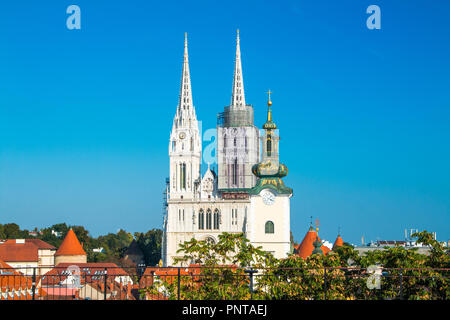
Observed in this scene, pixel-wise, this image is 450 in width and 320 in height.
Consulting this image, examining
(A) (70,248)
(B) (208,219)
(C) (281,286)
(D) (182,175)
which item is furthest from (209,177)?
(C) (281,286)

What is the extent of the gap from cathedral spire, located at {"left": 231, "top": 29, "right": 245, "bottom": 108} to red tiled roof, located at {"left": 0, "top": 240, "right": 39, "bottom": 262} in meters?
33.2

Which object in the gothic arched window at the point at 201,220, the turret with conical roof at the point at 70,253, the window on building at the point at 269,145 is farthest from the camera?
Result: the gothic arched window at the point at 201,220

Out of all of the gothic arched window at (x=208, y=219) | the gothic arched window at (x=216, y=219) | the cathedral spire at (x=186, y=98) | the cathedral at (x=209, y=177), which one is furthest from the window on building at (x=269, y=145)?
the cathedral spire at (x=186, y=98)

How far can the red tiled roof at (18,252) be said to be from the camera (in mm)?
89750

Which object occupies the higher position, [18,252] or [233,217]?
[233,217]

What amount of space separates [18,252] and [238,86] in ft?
124

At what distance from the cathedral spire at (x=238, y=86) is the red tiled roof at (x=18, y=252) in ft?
109

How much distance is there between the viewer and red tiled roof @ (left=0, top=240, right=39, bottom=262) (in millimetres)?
89750

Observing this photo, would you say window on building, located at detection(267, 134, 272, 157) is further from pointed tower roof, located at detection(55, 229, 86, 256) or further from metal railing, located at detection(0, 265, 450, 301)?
metal railing, located at detection(0, 265, 450, 301)

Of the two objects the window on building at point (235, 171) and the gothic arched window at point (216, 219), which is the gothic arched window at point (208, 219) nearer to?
the gothic arched window at point (216, 219)

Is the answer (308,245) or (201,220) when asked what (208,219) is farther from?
→ (308,245)

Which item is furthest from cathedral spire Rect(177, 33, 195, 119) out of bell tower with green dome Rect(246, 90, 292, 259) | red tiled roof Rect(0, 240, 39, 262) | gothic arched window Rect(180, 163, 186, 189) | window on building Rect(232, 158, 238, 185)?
bell tower with green dome Rect(246, 90, 292, 259)

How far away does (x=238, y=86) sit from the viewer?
10294cm
